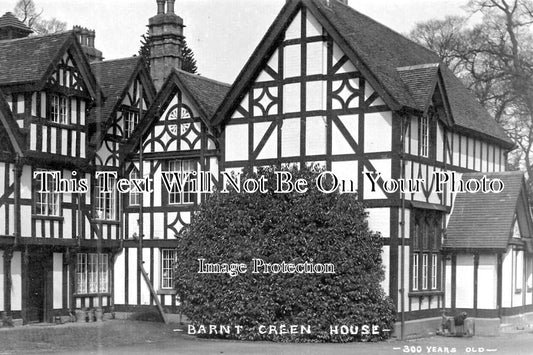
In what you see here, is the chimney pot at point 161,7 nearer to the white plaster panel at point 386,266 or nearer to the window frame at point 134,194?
the window frame at point 134,194

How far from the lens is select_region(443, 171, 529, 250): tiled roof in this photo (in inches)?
1043

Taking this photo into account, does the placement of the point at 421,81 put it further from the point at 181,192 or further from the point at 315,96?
the point at 181,192

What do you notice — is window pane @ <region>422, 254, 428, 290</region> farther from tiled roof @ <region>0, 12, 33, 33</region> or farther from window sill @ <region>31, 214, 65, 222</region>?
tiled roof @ <region>0, 12, 33, 33</region>

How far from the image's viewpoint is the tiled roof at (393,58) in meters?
25.0

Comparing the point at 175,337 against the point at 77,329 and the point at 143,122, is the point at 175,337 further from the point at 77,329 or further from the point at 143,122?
the point at 143,122

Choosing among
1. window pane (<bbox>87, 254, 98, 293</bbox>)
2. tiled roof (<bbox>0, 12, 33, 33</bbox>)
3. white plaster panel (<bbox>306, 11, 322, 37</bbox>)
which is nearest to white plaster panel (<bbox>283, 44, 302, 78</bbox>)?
white plaster panel (<bbox>306, 11, 322, 37</bbox>)

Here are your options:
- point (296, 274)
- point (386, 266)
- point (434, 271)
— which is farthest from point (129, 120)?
point (434, 271)

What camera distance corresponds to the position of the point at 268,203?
2453cm

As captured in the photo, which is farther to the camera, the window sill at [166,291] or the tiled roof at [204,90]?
the window sill at [166,291]

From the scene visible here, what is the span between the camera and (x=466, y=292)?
2698 cm

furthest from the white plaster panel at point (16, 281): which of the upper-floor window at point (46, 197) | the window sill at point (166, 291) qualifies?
the window sill at point (166, 291)

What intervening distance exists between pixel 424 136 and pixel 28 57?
12.1 meters

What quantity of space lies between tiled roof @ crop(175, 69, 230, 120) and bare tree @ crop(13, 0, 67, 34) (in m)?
12.5

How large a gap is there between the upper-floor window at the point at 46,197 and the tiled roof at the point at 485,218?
11.9 meters
